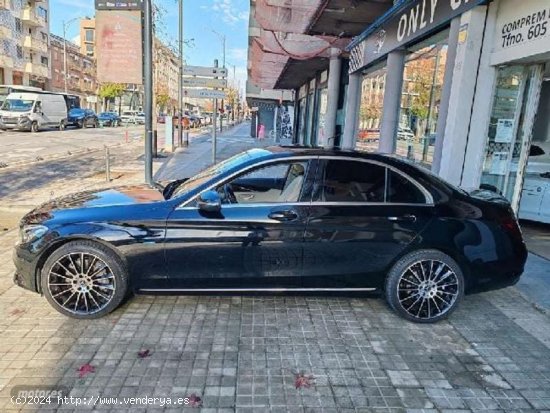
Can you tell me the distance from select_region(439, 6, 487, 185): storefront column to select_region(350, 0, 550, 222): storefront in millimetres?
14

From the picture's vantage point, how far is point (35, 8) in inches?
1826

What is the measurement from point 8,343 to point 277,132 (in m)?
33.8

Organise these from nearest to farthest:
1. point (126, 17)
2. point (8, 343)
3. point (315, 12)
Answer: point (8, 343)
point (126, 17)
point (315, 12)

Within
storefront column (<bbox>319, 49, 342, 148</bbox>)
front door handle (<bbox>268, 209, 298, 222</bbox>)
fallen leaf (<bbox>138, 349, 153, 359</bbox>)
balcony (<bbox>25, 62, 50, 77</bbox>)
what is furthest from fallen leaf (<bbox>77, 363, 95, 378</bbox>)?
balcony (<bbox>25, 62, 50, 77</bbox>)

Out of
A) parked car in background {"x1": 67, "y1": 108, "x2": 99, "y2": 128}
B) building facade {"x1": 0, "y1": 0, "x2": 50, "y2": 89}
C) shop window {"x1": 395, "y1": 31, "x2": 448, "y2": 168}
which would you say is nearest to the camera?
shop window {"x1": 395, "y1": 31, "x2": 448, "y2": 168}

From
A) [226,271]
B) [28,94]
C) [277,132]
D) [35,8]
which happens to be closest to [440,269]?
[226,271]

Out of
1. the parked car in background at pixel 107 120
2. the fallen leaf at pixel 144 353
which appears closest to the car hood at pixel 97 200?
the fallen leaf at pixel 144 353

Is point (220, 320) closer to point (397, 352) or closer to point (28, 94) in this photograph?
point (397, 352)

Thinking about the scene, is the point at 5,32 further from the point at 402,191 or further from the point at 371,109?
the point at 402,191

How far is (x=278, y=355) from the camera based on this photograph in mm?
3211

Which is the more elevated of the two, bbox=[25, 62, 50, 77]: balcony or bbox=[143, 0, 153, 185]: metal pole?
bbox=[25, 62, 50, 77]: balcony

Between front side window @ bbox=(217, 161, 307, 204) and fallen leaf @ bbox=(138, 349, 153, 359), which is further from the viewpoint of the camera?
front side window @ bbox=(217, 161, 307, 204)

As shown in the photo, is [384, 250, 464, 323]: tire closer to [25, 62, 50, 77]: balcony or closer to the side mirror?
the side mirror

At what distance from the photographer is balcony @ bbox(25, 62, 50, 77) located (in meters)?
45.1
